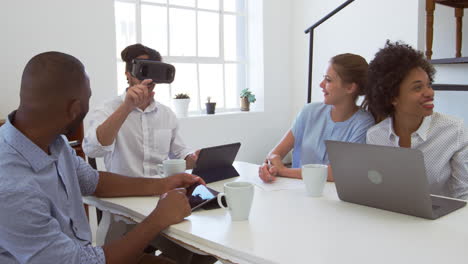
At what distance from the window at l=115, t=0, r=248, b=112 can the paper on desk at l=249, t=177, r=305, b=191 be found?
2.53 meters

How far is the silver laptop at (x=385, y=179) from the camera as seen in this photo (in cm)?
110

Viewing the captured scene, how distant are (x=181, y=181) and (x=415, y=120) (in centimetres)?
91

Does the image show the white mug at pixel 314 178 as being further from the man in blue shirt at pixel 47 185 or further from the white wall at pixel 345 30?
the white wall at pixel 345 30

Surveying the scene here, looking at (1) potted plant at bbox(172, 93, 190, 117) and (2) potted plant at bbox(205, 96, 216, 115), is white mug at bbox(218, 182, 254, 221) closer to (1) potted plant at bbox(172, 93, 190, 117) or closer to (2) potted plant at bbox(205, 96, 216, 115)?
(1) potted plant at bbox(172, 93, 190, 117)

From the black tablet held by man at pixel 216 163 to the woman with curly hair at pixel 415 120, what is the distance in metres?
0.55

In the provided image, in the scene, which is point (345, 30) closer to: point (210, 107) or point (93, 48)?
point (210, 107)

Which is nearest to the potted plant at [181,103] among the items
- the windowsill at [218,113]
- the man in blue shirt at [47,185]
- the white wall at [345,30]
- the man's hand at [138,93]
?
the windowsill at [218,113]

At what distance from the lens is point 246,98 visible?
4.66 m

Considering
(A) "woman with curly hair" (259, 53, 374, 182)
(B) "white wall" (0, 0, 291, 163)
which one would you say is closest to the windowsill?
Answer: (B) "white wall" (0, 0, 291, 163)

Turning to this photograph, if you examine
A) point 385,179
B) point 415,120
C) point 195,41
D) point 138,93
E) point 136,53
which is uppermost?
point 195,41

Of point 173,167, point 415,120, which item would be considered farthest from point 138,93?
point 415,120

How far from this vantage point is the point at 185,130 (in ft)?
13.2

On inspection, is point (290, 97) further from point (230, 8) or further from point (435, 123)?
point (435, 123)

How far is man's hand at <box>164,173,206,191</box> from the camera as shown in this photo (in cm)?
144
